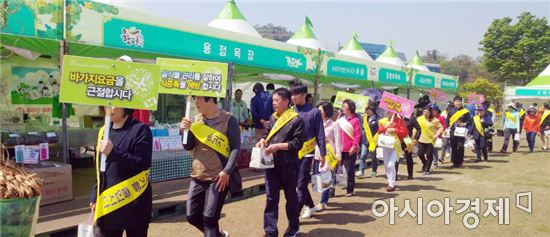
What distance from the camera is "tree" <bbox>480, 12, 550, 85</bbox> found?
3825 cm

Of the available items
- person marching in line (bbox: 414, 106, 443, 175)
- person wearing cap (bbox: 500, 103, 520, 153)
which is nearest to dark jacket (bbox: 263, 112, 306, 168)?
person marching in line (bbox: 414, 106, 443, 175)

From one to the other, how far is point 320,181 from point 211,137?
2.18 metres

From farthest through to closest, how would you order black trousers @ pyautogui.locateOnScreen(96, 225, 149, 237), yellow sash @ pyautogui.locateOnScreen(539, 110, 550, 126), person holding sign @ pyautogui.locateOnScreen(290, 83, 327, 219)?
yellow sash @ pyautogui.locateOnScreen(539, 110, 550, 126) → person holding sign @ pyautogui.locateOnScreen(290, 83, 327, 219) → black trousers @ pyautogui.locateOnScreen(96, 225, 149, 237)

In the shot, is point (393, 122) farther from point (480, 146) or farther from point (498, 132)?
point (498, 132)

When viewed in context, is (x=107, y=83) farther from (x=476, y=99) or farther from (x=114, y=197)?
(x=476, y=99)

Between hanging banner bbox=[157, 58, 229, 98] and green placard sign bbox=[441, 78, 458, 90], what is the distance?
19789 mm

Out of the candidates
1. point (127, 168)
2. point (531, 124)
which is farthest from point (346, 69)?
point (127, 168)

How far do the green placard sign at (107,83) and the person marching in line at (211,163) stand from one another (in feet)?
2.24

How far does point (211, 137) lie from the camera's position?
374cm

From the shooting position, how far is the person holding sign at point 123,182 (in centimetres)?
305

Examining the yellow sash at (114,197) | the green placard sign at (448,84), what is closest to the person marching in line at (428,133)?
the yellow sash at (114,197)

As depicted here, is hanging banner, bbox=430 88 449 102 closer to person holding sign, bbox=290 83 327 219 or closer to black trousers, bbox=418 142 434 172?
black trousers, bbox=418 142 434 172

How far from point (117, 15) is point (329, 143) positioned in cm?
377

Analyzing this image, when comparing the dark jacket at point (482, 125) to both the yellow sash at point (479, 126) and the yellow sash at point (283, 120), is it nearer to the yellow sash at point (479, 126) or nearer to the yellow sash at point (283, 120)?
the yellow sash at point (479, 126)
